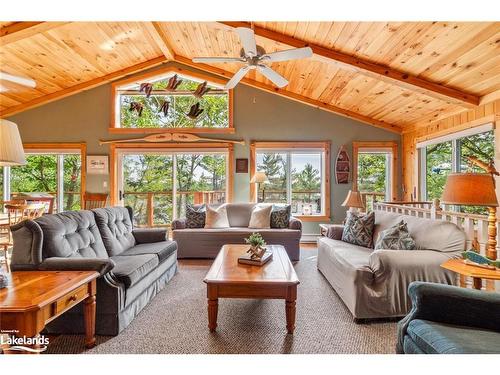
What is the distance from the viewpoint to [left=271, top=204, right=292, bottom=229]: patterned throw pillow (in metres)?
4.83

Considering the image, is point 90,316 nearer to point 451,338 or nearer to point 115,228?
point 115,228

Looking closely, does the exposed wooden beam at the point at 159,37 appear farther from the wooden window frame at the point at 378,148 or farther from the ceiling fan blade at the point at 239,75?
the wooden window frame at the point at 378,148

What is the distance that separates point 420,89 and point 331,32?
152 centimetres

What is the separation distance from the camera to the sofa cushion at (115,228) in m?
2.99

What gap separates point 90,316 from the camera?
6.47 ft

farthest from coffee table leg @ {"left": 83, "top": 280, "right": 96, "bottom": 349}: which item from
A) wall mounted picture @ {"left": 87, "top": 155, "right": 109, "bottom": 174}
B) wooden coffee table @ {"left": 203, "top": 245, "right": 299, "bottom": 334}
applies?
wall mounted picture @ {"left": 87, "top": 155, "right": 109, "bottom": 174}

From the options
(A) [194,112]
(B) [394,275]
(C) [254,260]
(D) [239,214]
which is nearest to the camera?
(B) [394,275]

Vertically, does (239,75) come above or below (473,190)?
above

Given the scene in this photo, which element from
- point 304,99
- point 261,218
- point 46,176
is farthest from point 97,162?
point 304,99

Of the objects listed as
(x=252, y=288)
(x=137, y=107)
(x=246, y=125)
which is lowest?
(x=252, y=288)

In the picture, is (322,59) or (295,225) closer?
(322,59)

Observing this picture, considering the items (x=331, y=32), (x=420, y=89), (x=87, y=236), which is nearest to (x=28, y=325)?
(x=87, y=236)

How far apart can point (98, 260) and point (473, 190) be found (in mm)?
2775

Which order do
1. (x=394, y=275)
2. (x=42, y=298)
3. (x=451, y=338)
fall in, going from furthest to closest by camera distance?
(x=394, y=275) → (x=42, y=298) → (x=451, y=338)
